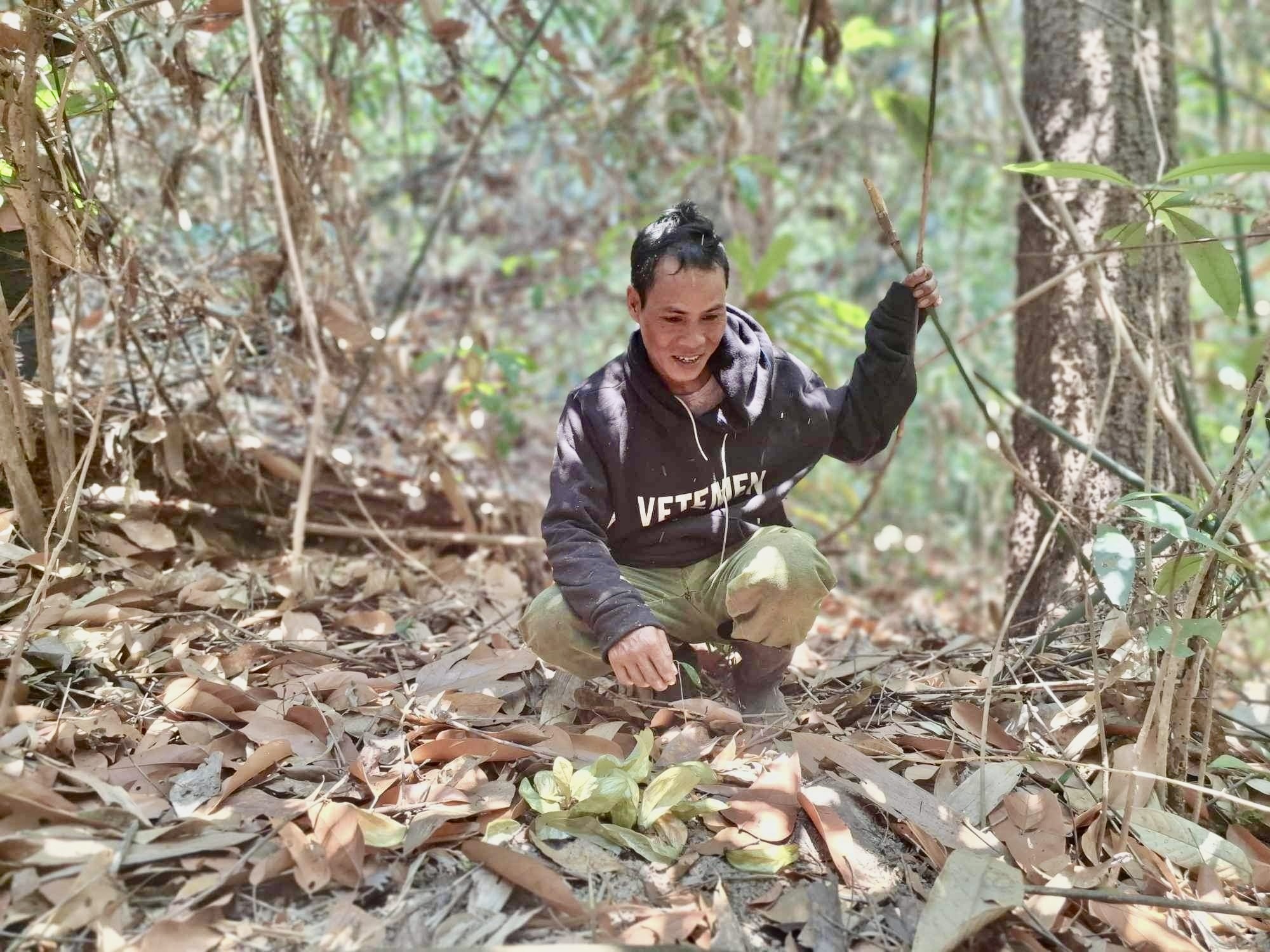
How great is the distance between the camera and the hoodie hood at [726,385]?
6.30 feet

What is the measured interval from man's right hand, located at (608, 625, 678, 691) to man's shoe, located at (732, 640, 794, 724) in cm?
29

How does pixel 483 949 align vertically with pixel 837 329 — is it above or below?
below

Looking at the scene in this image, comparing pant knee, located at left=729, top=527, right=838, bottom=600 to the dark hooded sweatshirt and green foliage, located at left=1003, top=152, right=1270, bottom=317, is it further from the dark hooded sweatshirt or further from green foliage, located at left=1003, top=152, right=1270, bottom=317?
green foliage, located at left=1003, top=152, right=1270, bottom=317

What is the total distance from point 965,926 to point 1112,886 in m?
0.32

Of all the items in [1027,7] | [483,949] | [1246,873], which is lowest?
[1246,873]

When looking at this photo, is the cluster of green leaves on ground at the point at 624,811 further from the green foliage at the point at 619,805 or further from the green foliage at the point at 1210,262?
the green foliage at the point at 1210,262

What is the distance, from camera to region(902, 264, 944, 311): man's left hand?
6.02 ft

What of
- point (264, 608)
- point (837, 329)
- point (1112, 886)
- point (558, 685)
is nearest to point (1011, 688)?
point (1112, 886)

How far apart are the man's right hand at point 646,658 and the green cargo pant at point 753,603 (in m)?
0.12

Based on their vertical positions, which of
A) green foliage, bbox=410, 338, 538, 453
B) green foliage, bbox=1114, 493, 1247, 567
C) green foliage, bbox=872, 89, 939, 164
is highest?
green foliage, bbox=872, 89, 939, 164

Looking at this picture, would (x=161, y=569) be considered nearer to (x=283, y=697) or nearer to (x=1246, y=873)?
(x=283, y=697)

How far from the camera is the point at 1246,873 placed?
1.47 metres

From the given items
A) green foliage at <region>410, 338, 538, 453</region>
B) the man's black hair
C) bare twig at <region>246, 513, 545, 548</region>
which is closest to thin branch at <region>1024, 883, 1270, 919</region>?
the man's black hair

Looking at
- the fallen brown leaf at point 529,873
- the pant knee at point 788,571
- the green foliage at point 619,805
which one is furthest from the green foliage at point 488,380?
the fallen brown leaf at point 529,873
